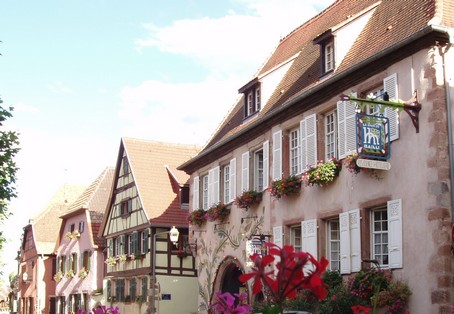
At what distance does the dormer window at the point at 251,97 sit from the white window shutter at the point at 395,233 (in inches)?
335

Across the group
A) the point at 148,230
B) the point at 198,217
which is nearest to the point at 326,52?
the point at 198,217

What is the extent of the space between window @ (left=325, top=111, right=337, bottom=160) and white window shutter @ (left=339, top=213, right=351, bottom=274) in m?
1.64

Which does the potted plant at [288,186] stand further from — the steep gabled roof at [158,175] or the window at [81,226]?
the window at [81,226]

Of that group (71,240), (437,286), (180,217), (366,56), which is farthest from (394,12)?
(71,240)

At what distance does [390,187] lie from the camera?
14.9 m

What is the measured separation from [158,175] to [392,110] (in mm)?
20553

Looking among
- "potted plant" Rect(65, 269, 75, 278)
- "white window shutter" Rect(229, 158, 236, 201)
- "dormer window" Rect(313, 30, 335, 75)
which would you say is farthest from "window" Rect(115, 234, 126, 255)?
"dormer window" Rect(313, 30, 335, 75)

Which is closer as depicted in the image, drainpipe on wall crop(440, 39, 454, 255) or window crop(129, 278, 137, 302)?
drainpipe on wall crop(440, 39, 454, 255)

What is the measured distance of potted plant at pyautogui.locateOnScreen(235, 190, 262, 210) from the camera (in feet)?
69.2

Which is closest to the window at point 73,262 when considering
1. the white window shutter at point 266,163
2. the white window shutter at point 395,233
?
the white window shutter at point 266,163

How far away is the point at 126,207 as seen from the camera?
34844mm

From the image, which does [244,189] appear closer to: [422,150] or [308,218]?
[308,218]

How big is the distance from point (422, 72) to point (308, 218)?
17.2 ft

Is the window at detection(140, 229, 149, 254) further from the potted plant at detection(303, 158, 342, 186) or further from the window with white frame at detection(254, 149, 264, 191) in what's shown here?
the potted plant at detection(303, 158, 342, 186)
